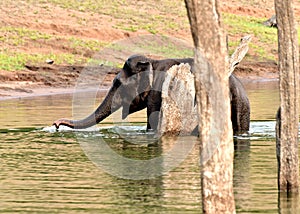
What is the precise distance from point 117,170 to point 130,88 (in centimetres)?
379

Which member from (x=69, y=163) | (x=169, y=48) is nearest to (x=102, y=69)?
(x=169, y=48)

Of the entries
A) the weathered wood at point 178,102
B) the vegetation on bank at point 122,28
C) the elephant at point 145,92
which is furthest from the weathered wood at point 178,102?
the vegetation on bank at point 122,28

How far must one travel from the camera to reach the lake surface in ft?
34.6

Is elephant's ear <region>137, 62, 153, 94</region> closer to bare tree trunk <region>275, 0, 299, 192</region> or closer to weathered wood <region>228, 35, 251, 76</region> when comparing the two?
weathered wood <region>228, 35, 251, 76</region>

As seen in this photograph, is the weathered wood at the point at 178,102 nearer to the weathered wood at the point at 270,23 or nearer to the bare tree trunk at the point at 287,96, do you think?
the bare tree trunk at the point at 287,96

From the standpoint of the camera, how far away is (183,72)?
53.9ft

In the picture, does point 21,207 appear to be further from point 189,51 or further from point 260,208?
point 189,51

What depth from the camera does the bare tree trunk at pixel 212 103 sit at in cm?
774

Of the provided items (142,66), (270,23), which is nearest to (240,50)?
(142,66)

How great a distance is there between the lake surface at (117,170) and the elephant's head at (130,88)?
0.44 metres

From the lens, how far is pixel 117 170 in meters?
13.1

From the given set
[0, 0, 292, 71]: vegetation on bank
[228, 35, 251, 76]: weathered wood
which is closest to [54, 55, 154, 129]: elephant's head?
[228, 35, 251, 76]: weathered wood

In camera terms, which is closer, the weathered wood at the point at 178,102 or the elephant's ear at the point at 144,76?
the weathered wood at the point at 178,102

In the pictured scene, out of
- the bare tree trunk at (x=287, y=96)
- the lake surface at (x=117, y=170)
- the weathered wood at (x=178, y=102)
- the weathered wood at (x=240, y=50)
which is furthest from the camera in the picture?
the weathered wood at (x=240, y=50)
